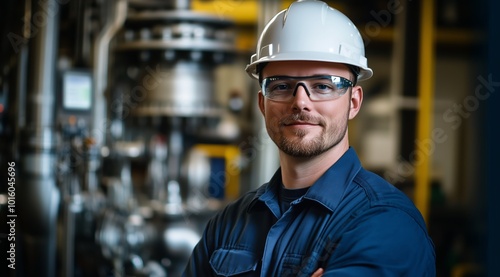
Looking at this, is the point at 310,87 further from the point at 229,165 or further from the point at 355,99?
the point at 229,165

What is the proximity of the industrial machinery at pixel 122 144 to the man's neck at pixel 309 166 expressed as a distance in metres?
2.24

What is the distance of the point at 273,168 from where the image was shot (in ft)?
15.0

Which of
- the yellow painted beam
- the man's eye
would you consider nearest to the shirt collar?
the man's eye

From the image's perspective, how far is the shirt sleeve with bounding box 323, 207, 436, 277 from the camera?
1337 mm

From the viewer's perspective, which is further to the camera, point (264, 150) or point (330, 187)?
point (264, 150)

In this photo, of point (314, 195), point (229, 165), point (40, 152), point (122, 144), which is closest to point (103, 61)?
point (122, 144)

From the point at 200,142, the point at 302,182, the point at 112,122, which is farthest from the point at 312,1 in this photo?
the point at 112,122

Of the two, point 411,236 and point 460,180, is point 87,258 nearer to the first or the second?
point 460,180

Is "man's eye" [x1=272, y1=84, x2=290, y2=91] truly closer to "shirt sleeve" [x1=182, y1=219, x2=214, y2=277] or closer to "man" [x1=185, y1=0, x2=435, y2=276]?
"man" [x1=185, y1=0, x2=435, y2=276]

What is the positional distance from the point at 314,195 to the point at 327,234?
10cm

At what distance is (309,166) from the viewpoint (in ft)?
5.22

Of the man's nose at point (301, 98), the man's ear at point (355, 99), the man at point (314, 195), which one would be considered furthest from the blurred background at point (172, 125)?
the man's nose at point (301, 98)

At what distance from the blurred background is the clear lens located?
2.73 ft

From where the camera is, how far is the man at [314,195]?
4.51ft
